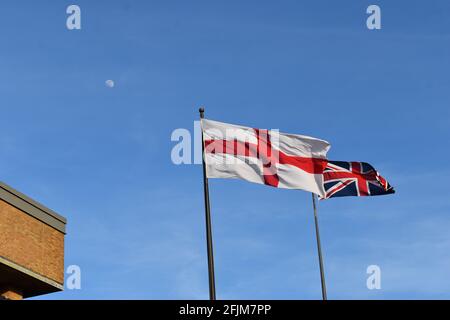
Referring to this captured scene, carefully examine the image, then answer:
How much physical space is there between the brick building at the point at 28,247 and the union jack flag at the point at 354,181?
11672 mm

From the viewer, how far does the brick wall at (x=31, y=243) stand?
95.9 feet

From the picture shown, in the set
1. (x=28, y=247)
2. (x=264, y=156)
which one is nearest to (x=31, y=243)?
(x=28, y=247)

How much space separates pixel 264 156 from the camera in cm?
2062

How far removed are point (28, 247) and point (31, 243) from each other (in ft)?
0.99

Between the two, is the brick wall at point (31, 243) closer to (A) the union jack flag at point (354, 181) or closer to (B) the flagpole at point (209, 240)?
(A) the union jack flag at point (354, 181)

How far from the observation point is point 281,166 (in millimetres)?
21000

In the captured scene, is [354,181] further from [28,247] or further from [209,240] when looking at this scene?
[209,240]

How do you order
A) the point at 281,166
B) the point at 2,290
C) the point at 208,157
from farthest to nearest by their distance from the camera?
the point at 2,290
the point at 281,166
the point at 208,157

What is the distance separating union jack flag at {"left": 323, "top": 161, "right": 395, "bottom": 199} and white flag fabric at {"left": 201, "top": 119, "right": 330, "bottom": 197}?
8412mm

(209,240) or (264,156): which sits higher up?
(264,156)
